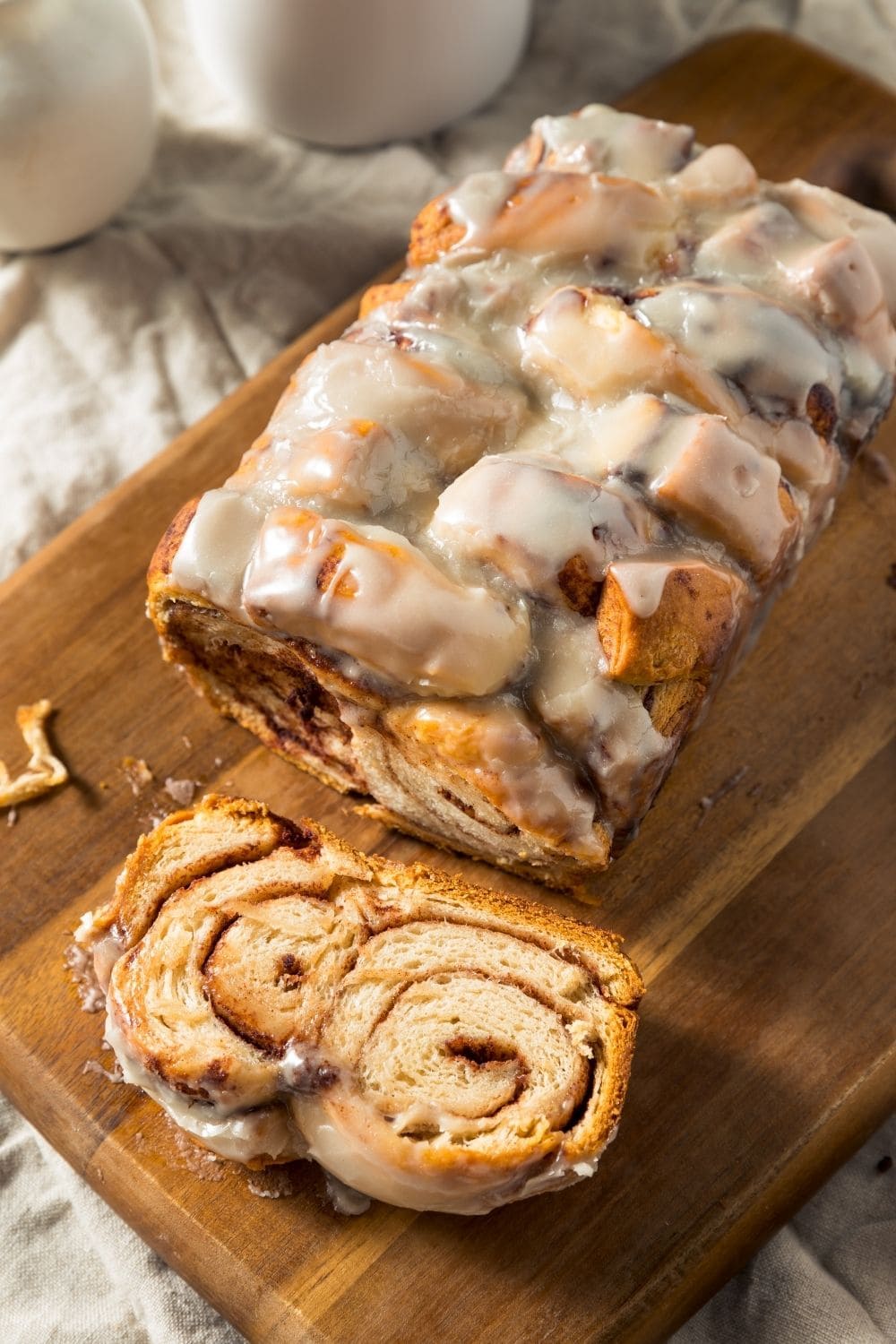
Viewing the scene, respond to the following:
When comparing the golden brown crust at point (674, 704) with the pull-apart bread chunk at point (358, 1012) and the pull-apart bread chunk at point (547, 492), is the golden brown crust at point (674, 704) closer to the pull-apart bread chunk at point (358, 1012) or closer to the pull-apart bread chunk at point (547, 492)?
the pull-apart bread chunk at point (547, 492)

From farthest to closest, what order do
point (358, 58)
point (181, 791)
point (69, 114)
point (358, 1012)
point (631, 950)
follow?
point (358, 58), point (69, 114), point (181, 791), point (631, 950), point (358, 1012)

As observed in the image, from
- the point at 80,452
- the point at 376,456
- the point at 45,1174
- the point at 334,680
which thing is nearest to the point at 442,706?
the point at 334,680

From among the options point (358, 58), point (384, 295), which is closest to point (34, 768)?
point (384, 295)

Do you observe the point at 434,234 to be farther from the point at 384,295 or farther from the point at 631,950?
the point at 631,950

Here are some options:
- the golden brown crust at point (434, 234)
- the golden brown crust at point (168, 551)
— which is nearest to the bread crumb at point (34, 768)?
the golden brown crust at point (168, 551)

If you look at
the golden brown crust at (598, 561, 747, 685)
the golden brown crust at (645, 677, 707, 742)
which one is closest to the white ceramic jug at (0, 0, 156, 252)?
the golden brown crust at (598, 561, 747, 685)

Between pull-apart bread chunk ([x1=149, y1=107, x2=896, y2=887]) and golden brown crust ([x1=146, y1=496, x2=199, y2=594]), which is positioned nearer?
pull-apart bread chunk ([x1=149, y1=107, x2=896, y2=887])

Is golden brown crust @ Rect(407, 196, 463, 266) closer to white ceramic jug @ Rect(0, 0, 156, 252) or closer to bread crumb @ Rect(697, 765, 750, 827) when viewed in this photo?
white ceramic jug @ Rect(0, 0, 156, 252)
